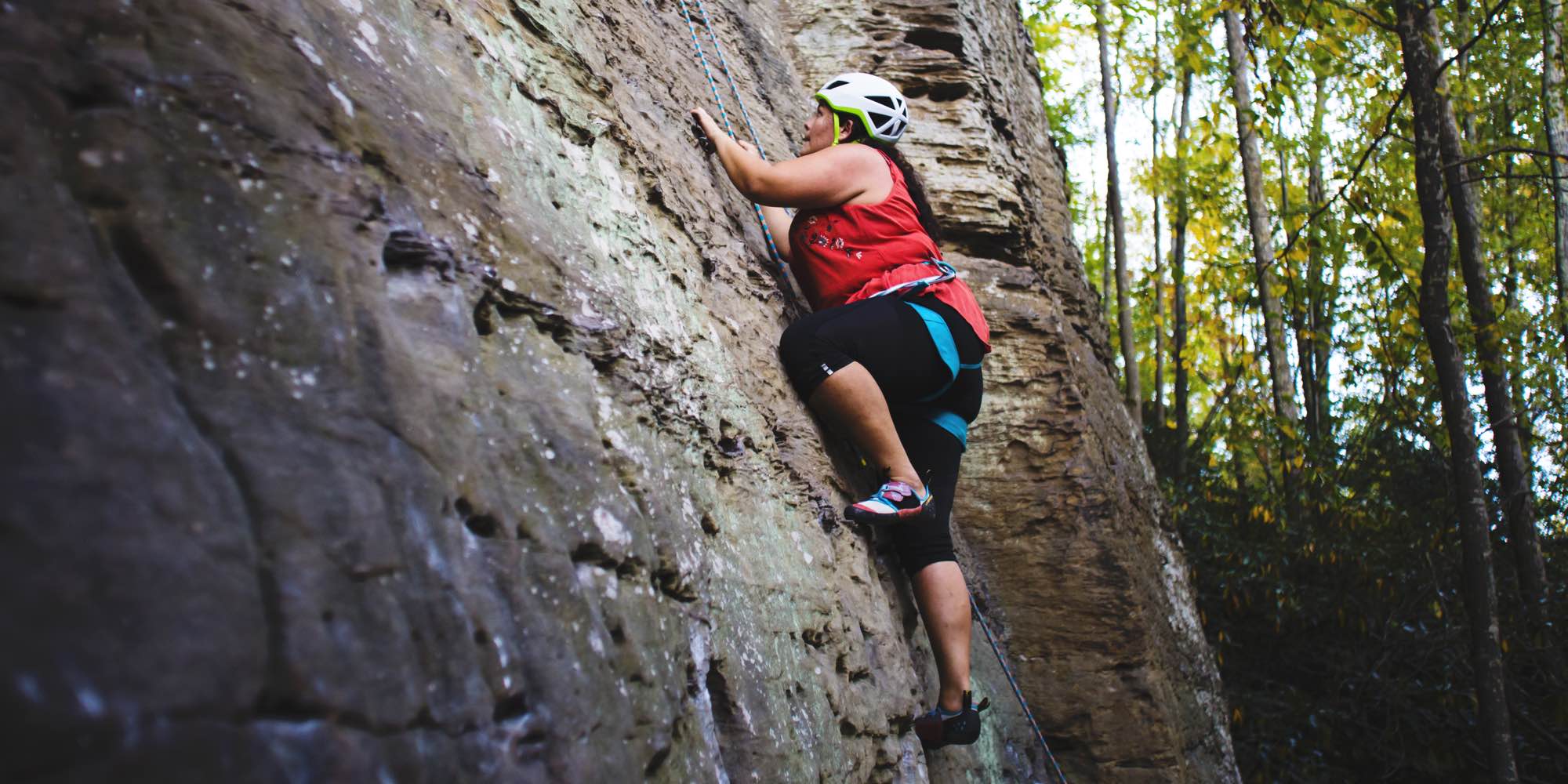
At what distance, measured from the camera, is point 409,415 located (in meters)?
1.82

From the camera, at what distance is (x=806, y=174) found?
378 cm

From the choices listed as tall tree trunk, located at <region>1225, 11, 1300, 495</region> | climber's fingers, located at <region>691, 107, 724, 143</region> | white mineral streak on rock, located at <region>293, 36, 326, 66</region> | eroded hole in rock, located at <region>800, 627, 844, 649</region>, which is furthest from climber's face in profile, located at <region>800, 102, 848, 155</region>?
tall tree trunk, located at <region>1225, 11, 1300, 495</region>

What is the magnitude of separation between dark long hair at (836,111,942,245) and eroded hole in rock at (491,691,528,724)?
2.88 meters

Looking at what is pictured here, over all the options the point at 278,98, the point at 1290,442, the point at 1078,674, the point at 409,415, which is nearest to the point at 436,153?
the point at 278,98

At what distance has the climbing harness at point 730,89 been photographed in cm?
428

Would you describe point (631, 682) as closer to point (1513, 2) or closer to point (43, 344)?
point (43, 344)

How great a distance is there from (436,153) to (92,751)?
5.12 feet

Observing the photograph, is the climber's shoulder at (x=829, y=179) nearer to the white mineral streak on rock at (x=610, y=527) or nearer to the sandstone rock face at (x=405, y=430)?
the sandstone rock face at (x=405, y=430)

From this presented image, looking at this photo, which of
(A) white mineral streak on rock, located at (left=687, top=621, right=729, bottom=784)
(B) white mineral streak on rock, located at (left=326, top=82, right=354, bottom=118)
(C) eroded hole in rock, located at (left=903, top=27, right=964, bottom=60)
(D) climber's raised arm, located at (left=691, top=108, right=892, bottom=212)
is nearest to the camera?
(B) white mineral streak on rock, located at (left=326, top=82, right=354, bottom=118)

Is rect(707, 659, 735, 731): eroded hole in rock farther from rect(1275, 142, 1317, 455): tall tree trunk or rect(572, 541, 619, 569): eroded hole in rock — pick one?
rect(1275, 142, 1317, 455): tall tree trunk

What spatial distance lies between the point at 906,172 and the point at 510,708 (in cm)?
319

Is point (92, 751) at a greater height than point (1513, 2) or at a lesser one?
lesser

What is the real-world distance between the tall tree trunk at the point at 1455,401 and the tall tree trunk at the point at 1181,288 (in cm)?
252

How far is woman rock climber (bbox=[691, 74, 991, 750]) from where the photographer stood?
3604mm
